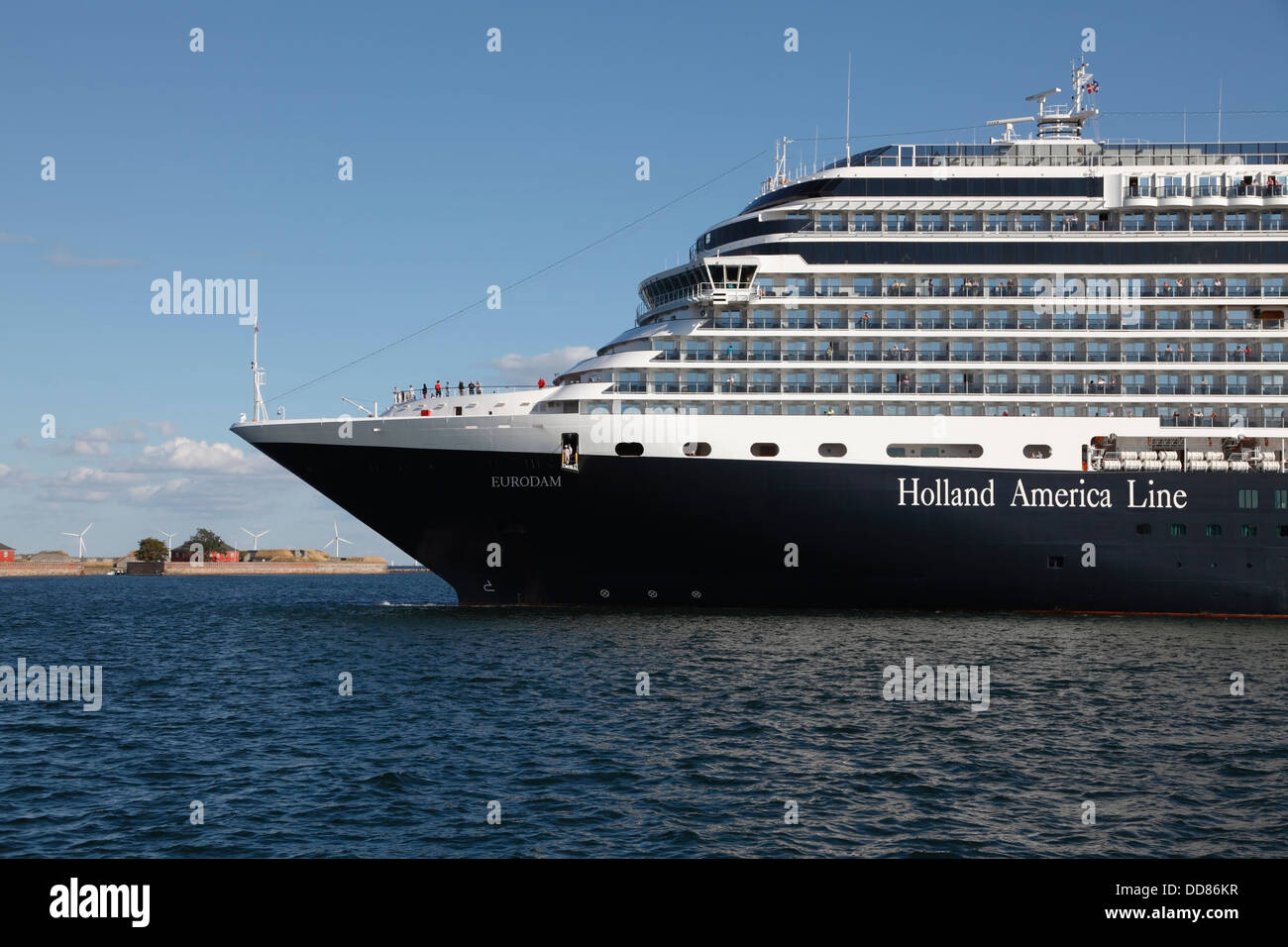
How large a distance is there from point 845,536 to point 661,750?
2367cm

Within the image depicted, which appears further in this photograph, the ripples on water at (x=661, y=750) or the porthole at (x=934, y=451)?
the porthole at (x=934, y=451)

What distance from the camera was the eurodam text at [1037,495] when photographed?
143 ft

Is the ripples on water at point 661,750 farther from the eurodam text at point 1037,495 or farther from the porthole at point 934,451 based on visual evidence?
the porthole at point 934,451

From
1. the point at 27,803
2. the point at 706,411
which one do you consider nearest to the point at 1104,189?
the point at 706,411

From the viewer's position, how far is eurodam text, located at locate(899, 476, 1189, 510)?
43.6 m

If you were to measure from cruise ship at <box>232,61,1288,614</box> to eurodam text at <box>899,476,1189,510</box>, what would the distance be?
0.10 meters

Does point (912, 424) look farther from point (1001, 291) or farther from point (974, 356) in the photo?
point (1001, 291)

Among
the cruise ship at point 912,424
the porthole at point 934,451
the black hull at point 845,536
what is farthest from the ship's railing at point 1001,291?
the black hull at point 845,536

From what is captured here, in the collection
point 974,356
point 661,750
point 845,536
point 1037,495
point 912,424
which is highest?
point 974,356

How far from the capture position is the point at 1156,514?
146 ft

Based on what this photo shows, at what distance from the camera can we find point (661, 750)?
21.5m

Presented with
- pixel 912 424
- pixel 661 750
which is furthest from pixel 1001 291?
pixel 661 750

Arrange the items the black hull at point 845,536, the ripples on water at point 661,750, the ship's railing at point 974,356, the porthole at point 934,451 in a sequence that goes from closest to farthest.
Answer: the ripples on water at point 661,750, the black hull at point 845,536, the porthole at point 934,451, the ship's railing at point 974,356

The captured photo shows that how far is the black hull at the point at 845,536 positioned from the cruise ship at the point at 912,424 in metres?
0.10
